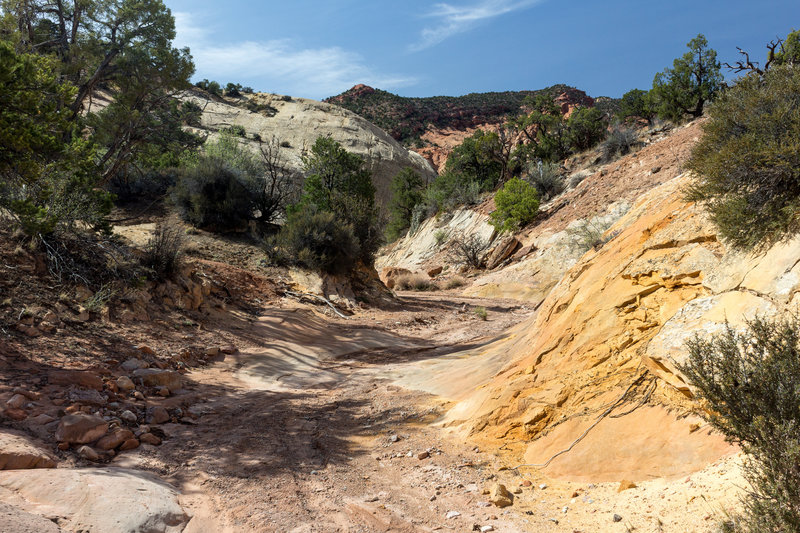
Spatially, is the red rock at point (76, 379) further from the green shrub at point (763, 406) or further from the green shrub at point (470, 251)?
the green shrub at point (470, 251)

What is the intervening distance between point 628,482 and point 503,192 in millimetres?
23616

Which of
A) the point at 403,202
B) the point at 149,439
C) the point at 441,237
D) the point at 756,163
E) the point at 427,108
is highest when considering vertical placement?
the point at 427,108

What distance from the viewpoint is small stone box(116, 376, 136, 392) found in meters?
5.64

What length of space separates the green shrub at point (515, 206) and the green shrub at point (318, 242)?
472 inches

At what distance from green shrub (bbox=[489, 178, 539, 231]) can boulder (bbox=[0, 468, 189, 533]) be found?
23.7 metres

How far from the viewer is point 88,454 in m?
3.82

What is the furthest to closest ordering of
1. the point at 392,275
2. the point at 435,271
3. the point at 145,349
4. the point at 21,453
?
the point at 435,271 < the point at 392,275 < the point at 145,349 < the point at 21,453

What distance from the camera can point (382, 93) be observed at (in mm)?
86562

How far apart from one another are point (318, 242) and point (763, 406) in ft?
45.4

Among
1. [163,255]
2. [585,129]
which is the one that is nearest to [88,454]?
[163,255]

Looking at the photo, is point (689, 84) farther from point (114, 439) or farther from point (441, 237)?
point (114, 439)

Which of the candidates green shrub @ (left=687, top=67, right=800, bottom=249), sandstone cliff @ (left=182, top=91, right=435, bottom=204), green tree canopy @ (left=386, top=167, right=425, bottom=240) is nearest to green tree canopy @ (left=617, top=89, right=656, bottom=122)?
green tree canopy @ (left=386, top=167, right=425, bottom=240)

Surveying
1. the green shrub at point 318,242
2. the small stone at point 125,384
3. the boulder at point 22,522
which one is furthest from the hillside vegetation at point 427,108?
the boulder at point 22,522

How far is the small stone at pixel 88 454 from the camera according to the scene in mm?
3799
